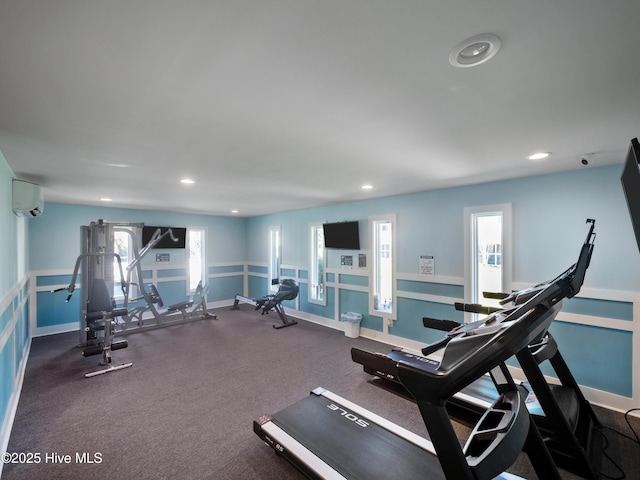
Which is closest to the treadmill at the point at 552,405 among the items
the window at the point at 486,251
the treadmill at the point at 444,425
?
the treadmill at the point at 444,425

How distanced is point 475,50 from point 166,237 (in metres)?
6.57

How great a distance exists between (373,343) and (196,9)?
177 inches

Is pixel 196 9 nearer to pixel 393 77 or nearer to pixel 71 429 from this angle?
pixel 393 77

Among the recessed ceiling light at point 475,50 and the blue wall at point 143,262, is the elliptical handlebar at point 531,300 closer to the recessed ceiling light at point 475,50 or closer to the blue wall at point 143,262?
the recessed ceiling light at point 475,50

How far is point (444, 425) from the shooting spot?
3.05 ft

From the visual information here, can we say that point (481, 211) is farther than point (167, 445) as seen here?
Yes

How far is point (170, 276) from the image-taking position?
6.38m

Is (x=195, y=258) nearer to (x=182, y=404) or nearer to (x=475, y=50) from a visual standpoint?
(x=182, y=404)

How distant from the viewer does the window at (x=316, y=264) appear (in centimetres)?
579

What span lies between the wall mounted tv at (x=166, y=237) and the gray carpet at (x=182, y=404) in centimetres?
213

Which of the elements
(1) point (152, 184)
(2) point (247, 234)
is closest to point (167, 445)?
(1) point (152, 184)

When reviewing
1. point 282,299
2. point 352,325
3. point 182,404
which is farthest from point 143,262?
point 352,325

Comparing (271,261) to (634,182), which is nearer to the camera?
(634,182)

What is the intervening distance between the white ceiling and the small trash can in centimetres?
296
